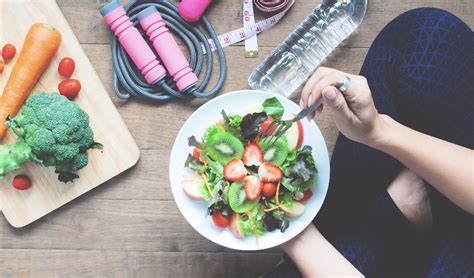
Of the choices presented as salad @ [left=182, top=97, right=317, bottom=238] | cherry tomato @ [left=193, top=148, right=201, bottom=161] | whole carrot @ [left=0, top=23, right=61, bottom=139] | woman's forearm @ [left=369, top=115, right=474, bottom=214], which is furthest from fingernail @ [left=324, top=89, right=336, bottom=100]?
whole carrot @ [left=0, top=23, right=61, bottom=139]

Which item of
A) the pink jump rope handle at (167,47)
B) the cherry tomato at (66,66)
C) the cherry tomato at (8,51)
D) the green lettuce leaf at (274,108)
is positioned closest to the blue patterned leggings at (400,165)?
the green lettuce leaf at (274,108)

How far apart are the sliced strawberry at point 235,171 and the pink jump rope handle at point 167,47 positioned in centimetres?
27

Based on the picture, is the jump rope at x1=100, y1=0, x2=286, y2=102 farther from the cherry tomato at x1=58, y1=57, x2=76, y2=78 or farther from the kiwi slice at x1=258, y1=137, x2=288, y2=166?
the kiwi slice at x1=258, y1=137, x2=288, y2=166

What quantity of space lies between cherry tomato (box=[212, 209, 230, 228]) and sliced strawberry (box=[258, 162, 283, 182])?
0.12 m

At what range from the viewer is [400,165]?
1177mm

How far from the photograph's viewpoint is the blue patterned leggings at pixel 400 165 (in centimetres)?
107

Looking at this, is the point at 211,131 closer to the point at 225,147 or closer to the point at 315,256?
the point at 225,147

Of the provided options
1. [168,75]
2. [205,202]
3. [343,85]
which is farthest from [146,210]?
[343,85]

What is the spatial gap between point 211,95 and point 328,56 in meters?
0.32

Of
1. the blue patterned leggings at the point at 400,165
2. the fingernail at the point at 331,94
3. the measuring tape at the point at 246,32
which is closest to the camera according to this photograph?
the fingernail at the point at 331,94

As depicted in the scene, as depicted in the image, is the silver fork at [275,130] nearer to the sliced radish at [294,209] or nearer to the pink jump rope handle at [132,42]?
the sliced radish at [294,209]

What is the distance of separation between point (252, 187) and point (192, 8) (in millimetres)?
476

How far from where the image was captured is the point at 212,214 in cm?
111

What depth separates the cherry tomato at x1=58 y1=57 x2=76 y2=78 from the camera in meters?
1.23
